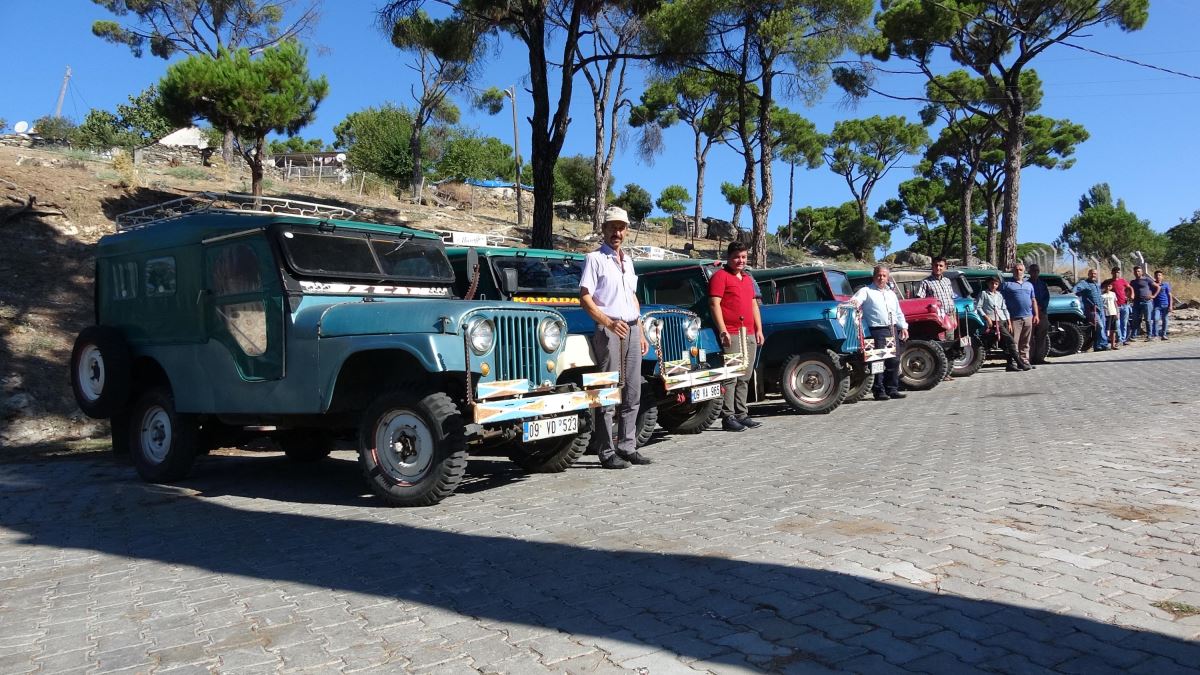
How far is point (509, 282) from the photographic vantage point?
337 inches

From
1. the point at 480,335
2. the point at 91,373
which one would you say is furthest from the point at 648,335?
the point at 91,373

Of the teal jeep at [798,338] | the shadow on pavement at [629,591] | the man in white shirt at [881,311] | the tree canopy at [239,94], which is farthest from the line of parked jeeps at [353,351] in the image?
the tree canopy at [239,94]

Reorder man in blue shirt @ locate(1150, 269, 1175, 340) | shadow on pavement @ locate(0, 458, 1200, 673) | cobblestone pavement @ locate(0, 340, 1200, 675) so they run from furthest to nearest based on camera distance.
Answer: man in blue shirt @ locate(1150, 269, 1175, 340) < cobblestone pavement @ locate(0, 340, 1200, 675) < shadow on pavement @ locate(0, 458, 1200, 673)

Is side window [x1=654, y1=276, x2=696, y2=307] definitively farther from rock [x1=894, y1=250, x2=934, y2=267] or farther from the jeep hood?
rock [x1=894, y1=250, x2=934, y2=267]

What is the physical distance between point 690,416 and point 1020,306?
8.48 metres

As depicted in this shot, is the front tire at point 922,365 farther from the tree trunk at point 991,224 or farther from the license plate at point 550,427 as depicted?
the tree trunk at point 991,224

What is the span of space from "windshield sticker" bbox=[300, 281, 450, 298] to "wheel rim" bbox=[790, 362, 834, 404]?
4.99 metres

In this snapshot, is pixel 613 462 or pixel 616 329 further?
pixel 613 462

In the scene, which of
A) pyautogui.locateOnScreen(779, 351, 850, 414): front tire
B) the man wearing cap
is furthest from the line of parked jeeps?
pyautogui.locateOnScreen(779, 351, 850, 414): front tire

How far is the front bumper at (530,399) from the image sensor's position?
5.55m

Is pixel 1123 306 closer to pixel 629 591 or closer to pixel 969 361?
pixel 969 361

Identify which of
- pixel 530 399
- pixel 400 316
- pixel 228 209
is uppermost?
pixel 228 209

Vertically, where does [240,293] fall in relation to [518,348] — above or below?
above

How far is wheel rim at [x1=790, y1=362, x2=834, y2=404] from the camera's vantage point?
10.4 meters
